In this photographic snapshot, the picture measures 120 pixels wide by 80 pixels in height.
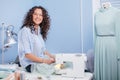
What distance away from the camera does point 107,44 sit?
2295 millimetres

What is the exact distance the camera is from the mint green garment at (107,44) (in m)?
2.26

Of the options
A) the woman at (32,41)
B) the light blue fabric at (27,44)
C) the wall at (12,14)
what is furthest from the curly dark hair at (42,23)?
the wall at (12,14)

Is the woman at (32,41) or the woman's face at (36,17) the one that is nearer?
the woman at (32,41)

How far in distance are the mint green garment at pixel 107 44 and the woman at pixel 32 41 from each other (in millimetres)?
532

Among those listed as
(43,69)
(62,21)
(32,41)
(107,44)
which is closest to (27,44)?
(32,41)

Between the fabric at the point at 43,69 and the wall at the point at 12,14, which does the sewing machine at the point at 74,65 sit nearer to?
the fabric at the point at 43,69

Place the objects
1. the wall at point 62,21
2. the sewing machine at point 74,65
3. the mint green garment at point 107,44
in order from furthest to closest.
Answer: the wall at point 62,21, the mint green garment at point 107,44, the sewing machine at point 74,65

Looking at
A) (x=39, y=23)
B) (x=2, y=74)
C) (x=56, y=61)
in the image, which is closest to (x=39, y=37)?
(x=39, y=23)

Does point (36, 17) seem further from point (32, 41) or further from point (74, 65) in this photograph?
point (74, 65)

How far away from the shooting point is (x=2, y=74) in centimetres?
150

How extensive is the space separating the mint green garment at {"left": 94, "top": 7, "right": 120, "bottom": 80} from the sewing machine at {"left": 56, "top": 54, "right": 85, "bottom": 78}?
15.7 inches

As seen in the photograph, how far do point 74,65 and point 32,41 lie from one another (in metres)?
0.52

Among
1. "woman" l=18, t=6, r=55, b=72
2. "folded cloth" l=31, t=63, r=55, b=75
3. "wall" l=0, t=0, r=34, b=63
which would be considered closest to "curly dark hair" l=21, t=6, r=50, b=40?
"woman" l=18, t=6, r=55, b=72

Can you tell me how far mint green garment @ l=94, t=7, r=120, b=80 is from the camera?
2.26 meters
